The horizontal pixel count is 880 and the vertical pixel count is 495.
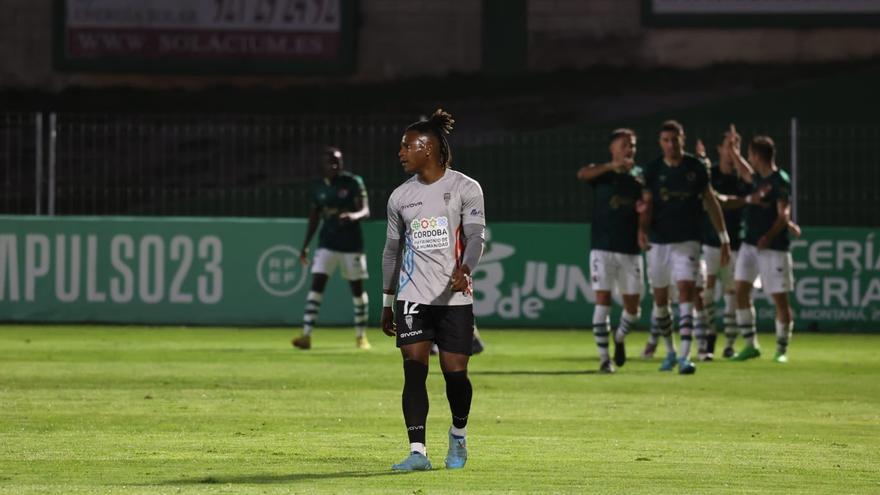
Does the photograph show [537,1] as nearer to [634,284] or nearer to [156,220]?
[156,220]

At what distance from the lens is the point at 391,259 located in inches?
368

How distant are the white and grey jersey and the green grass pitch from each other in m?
0.90

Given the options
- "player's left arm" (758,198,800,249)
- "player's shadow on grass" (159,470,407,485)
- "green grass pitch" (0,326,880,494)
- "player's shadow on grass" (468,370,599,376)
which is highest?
"player's left arm" (758,198,800,249)

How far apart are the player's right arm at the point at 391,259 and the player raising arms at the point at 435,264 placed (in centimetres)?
1

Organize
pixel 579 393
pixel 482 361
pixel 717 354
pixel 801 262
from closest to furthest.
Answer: pixel 579 393 → pixel 482 361 → pixel 717 354 → pixel 801 262

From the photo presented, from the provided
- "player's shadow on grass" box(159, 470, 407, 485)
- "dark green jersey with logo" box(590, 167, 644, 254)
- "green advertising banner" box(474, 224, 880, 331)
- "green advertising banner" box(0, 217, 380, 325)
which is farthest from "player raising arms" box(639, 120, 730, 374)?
"green advertising banner" box(0, 217, 380, 325)

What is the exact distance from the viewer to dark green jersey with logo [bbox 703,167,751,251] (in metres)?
18.5

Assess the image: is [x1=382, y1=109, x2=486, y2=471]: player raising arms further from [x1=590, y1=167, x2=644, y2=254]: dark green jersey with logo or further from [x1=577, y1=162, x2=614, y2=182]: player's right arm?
[x1=590, y1=167, x2=644, y2=254]: dark green jersey with logo

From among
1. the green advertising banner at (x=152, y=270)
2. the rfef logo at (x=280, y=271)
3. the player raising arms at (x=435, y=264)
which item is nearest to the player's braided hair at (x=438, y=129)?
the player raising arms at (x=435, y=264)

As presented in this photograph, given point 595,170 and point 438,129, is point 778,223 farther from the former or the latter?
point 438,129

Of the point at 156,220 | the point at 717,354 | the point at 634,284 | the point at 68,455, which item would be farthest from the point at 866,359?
the point at 68,455

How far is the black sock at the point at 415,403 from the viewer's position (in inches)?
358

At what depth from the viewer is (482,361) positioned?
1773cm

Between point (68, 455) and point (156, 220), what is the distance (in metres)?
13.9
